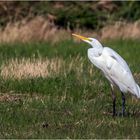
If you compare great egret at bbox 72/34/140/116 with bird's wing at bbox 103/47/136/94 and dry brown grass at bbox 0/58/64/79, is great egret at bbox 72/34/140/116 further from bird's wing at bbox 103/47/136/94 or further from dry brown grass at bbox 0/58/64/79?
dry brown grass at bbox 0/58/64/79

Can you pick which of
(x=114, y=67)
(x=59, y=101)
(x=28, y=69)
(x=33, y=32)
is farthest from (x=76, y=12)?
(x=114, y=67)

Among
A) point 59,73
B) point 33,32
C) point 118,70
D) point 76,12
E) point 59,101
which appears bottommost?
point 59,101

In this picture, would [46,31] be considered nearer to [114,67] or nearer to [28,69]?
[28,69]

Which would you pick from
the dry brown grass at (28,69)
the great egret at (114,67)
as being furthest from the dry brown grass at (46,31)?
the great egret at (114,67)

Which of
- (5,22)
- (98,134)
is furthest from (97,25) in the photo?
(98,134)

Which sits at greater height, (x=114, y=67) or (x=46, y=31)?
(x=46, y=31)

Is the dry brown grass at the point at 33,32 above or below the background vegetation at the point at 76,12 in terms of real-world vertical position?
below

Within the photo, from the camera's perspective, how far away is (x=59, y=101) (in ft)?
35.1

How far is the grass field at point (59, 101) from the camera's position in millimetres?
8906

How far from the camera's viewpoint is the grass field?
29.2 feet

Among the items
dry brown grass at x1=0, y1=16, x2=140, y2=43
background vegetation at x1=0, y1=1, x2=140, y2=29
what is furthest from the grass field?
background vegetation at x1=0, y1=1, x2=140, y2=29

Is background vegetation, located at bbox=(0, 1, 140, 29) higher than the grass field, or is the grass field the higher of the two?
background vegetation, located at bbox=(0, 1, 140, 29)

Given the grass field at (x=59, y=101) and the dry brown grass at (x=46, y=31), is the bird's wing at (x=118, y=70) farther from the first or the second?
the dry brown grass at (x=46, y=31)

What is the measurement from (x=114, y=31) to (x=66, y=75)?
7.39 metres
